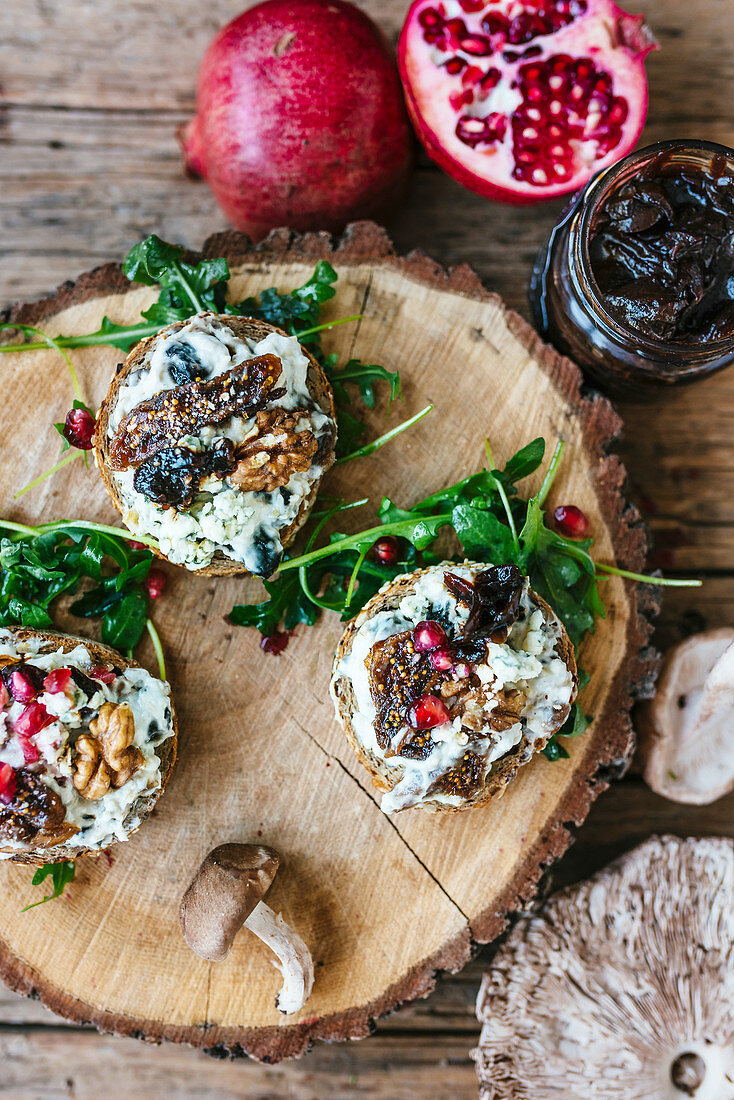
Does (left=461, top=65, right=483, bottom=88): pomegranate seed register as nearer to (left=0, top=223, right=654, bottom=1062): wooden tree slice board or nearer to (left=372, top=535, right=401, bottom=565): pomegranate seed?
(left=0, top=223, right=654, bottom=1062): wooden tree slice board

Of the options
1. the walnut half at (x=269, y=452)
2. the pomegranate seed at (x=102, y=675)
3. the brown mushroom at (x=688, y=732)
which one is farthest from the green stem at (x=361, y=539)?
the brown mushroom at (x=688, y=732)

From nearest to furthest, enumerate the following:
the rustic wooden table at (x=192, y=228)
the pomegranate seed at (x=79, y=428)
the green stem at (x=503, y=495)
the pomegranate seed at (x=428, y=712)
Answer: the pomegranate seed at (x=428, y=712)
the green stem at (x=503, y=495)
the pomegranate seed at (x=79, y=428)
the rustic wooden table at (x=192, y=228)

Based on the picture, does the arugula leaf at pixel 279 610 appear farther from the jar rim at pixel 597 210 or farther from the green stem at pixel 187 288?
the jar rim at pixel 597 210

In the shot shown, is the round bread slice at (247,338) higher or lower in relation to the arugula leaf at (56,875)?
higher

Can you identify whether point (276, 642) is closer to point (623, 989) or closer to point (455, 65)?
point (623, 989)

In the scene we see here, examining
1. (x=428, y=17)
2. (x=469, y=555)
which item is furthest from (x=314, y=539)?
(x=428, y=17)

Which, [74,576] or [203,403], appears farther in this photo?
[74,576]

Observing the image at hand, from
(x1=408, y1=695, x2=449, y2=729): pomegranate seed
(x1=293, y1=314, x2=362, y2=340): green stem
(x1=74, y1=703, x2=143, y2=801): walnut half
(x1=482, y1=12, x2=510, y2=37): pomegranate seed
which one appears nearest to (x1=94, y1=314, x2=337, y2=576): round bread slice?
(x1=293, y1=314, x2=362, y2=340): green stem
